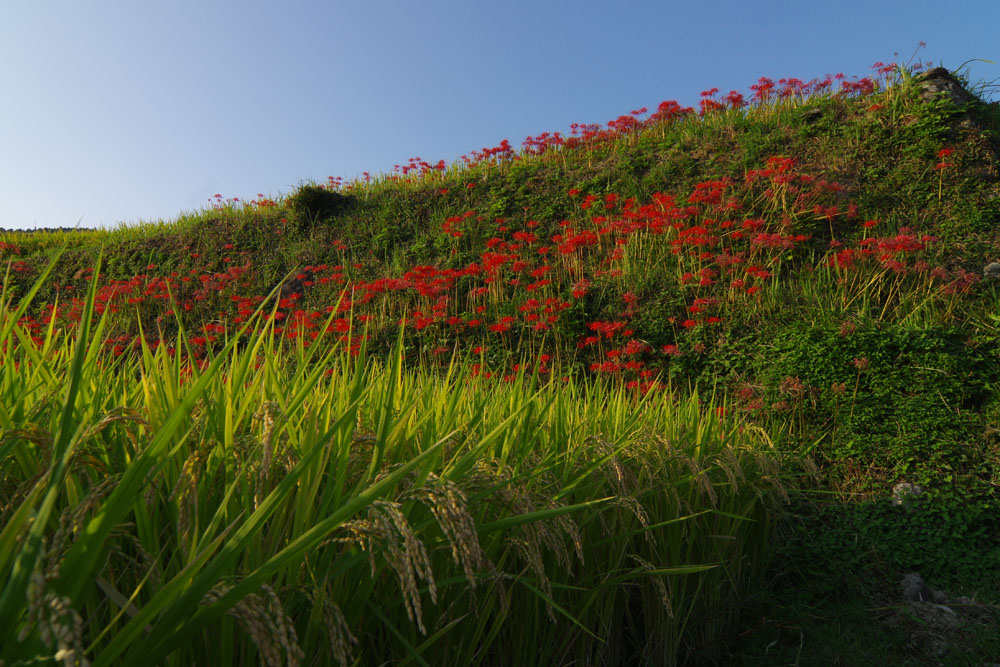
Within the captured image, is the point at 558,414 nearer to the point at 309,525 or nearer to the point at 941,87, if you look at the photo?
the point at 309,525

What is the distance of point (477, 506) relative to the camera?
1.57m

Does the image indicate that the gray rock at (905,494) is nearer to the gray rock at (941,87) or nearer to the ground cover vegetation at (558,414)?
the ground cover vegetation at (558,414)

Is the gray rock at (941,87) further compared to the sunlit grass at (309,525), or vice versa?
the gray rock at (941,87)

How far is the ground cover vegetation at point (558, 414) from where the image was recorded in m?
1.01

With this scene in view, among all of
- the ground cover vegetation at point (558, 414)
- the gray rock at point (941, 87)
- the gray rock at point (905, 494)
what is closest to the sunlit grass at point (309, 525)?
the ground cover vegetation at point (558, 414)

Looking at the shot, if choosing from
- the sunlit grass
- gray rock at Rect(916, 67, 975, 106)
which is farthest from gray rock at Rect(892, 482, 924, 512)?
gray rock at Rect(916, 67, 975, 106)

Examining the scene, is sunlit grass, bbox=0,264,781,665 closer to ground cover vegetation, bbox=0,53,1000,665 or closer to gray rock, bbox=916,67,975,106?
ground cover vegetation, bbox=0,53,1000,665

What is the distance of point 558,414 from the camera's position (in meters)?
2.20

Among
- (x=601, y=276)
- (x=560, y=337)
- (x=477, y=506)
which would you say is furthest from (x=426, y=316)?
(x=477, y=506)

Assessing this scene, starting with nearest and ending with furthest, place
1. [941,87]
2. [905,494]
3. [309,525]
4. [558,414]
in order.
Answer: [309,525] → [558,414] → [905,494] → [941,87]

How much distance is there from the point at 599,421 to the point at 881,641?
5.45ft

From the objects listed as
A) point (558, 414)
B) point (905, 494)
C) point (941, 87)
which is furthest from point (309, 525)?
point (941, 87)

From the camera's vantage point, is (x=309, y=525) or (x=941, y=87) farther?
(x=941, y=87)

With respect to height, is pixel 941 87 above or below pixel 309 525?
above
